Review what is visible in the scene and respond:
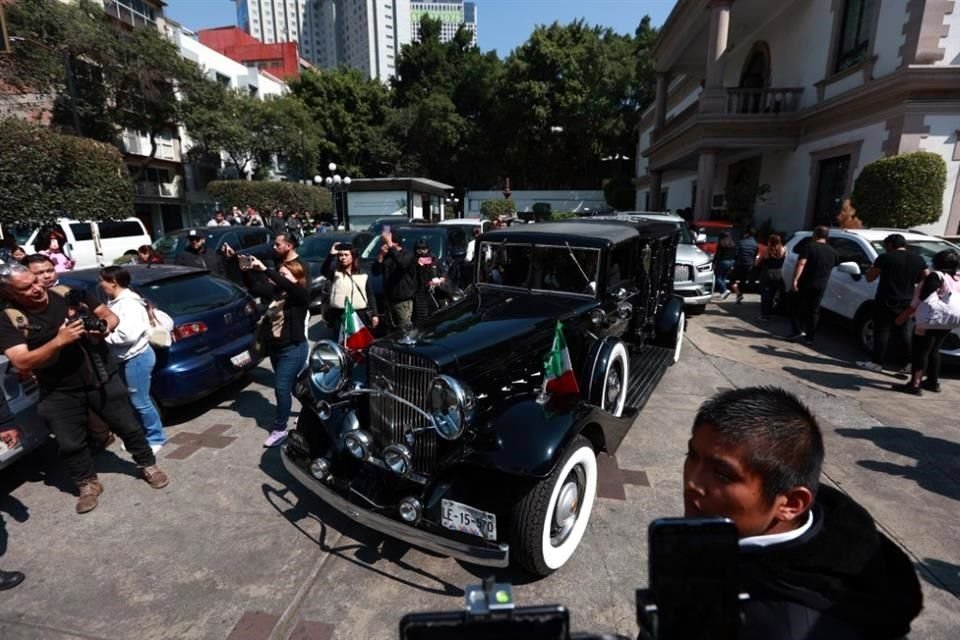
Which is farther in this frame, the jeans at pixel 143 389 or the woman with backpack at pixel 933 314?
the woman with backpack at pixel 933 314

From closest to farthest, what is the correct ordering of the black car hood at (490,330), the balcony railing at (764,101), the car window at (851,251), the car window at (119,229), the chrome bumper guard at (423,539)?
the chrome bumper guard at (423,539) < the black car hood at (490,330) < the car window at (851,251) < the car window at (119,229) < the balcony railing at (764,101)

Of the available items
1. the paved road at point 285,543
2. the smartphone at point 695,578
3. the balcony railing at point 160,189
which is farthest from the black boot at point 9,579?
the balcony railing at point 160,189

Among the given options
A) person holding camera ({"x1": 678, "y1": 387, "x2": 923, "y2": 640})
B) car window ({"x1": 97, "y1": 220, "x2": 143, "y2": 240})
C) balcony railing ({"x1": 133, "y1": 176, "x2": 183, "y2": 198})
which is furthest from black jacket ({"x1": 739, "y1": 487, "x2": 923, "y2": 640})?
balcony railing ({"x1": 133, "y1": 176, "x2": 183, "y2": 198})

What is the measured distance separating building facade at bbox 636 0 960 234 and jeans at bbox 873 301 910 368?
25.1 ft

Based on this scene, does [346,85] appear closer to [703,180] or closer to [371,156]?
[371,156]

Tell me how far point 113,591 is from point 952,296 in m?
7.67

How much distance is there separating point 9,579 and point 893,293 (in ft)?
28.5

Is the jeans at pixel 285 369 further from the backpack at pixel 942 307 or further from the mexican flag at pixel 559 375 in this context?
the backpack at pixel 942 307

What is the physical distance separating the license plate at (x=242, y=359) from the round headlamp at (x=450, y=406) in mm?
3165

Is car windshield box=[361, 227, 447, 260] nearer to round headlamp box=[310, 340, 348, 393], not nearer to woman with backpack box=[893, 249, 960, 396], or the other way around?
round headlamp box=[310, 340, 348, 393]

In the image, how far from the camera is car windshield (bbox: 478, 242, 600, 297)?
4.34 m

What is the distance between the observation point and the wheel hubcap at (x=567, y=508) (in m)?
2.81

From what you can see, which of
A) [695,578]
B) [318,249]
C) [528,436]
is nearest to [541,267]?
[528,436]

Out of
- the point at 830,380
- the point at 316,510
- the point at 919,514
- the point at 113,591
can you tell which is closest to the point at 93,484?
the point at 113,591
